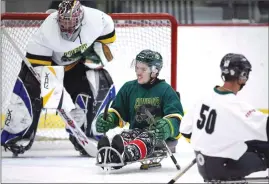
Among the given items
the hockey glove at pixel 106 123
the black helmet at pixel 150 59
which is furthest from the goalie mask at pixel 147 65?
the hockey glove at pixel 106 123

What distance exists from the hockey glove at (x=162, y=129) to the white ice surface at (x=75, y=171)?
4.9 inches

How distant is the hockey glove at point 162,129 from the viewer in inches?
115

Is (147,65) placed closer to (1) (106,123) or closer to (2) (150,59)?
(2) (150,59)

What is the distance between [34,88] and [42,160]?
29 centimetres

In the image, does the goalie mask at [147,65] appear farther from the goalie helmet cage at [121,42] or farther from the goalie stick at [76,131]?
the goalie helmet cage at [121,42]

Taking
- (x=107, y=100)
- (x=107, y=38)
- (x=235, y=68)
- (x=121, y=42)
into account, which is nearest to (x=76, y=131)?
(x=107, y=100)

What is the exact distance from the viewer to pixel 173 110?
2994 mm

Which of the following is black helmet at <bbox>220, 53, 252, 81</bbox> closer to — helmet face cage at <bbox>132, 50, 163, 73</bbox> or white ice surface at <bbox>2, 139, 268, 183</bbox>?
white ice surface at <bbox>2, 139, 268, 183</bbox>

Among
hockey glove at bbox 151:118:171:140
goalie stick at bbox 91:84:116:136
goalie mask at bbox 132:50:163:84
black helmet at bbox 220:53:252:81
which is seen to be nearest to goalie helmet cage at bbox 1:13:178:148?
goalie stick at bbox 91:84:116:136

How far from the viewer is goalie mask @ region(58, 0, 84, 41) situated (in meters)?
3.34

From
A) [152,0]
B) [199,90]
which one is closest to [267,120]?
[152,0]

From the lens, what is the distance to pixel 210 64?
15.0ft

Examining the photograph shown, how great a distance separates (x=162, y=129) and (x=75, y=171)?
0.36 metres

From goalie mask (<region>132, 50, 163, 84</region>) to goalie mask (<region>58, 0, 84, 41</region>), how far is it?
40 cm
